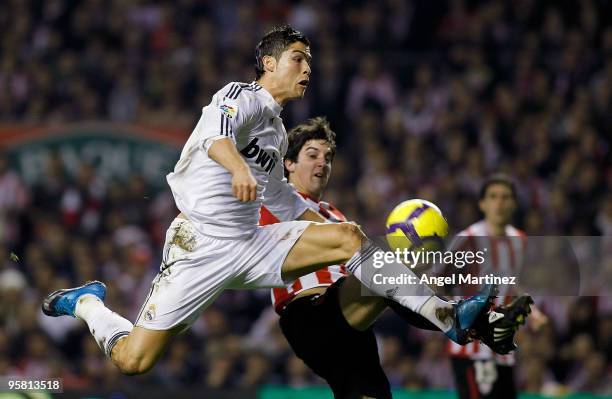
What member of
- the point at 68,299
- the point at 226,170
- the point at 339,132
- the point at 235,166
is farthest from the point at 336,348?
the point at 339,132

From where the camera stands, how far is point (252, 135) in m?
5.93

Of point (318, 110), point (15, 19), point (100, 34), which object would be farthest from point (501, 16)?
point (15, 19)

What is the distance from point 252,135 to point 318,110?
249 inches

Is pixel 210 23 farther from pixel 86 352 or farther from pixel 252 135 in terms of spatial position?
pixel 252 135

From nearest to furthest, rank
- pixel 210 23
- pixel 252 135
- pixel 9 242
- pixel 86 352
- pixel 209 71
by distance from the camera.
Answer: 1. pixel 252 135
2. pixel 86 352
3. pixel 9 242
4. pixel 209 71
5. pixel 210 23

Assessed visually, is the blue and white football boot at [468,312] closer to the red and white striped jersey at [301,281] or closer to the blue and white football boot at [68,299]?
the red and white striped jersey at [301,281]

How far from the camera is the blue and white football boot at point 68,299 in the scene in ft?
21.8

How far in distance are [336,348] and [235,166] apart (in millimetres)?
1424

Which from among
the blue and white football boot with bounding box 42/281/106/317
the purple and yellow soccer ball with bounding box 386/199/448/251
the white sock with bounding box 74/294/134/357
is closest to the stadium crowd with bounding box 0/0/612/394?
the blue and white football boot with bounding box 42/281/106/317

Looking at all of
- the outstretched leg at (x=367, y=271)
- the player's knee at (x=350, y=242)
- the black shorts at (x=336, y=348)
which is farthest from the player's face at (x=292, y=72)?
the black shorts at (x=336, y=348)

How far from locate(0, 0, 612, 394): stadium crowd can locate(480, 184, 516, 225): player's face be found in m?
2.31

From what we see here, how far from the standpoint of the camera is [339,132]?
12203mm

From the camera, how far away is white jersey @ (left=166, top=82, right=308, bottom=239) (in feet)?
19.0

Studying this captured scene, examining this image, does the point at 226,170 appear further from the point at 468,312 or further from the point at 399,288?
the point at 468,312
